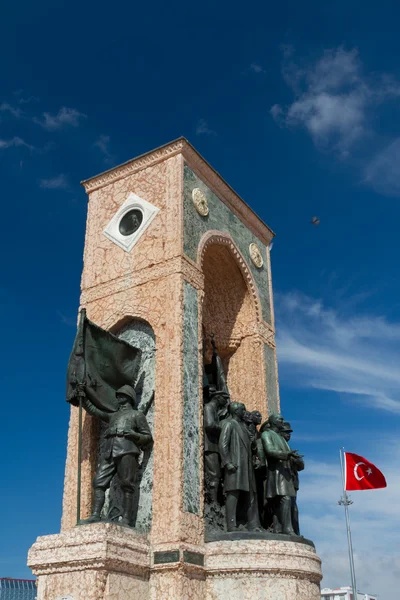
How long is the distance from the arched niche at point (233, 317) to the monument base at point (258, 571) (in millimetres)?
3836

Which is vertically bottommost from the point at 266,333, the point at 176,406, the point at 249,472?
the point at 249,472

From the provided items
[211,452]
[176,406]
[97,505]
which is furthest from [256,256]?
[97,505]

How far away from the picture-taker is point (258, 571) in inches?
371

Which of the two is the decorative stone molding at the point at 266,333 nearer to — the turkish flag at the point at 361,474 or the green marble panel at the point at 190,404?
the green marble panel at the point at 190,404

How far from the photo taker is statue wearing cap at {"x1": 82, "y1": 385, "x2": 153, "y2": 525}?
387 inches

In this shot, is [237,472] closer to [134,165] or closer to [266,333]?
[266,333]

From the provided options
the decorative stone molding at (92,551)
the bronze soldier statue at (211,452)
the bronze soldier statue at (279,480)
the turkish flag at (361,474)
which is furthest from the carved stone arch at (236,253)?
the decorative stone molding at (92,551)

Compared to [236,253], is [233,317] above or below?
below

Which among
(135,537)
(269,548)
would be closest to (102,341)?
(135,537)

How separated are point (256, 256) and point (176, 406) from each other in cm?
526

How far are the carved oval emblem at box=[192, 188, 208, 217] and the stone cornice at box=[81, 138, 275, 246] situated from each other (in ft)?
1.75

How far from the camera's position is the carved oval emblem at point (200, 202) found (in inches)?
493

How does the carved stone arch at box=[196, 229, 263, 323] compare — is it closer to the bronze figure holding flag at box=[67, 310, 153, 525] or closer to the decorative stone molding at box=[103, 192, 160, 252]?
the decorative stone molding at box=[103, 192, 160, 252]

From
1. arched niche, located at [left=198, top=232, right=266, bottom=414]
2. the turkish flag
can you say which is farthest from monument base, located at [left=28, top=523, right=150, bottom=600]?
the turkish flag
